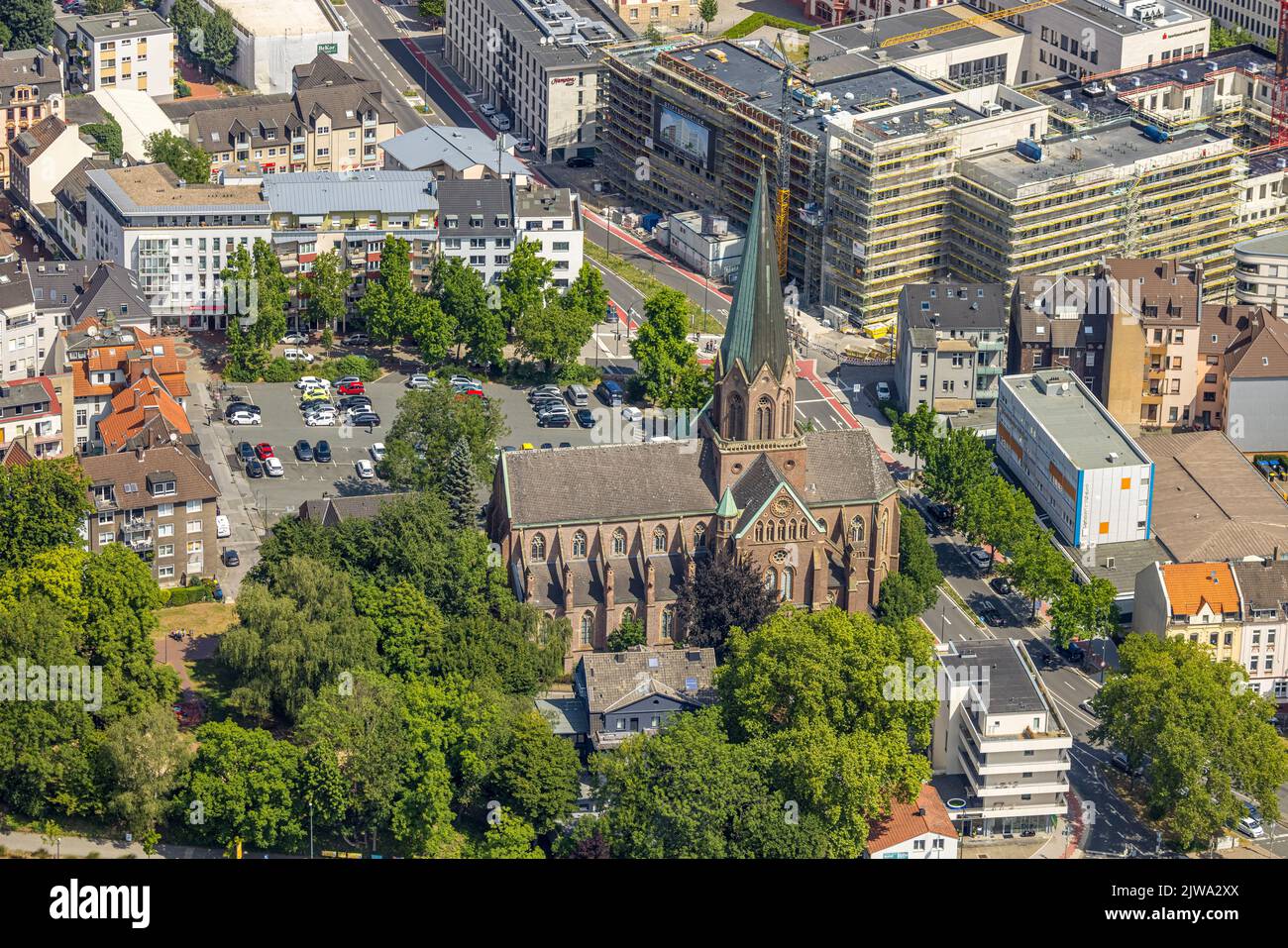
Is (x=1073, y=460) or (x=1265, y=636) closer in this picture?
(x=1265, y=636)

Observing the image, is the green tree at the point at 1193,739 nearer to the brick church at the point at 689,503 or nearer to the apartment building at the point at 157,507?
the brick church at the point at 689,503

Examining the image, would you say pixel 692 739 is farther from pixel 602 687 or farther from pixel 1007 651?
pixel 1007 651

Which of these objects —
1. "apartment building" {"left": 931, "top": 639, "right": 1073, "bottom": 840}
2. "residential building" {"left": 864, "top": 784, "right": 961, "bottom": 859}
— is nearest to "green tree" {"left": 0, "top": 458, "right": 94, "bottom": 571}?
"residential building" {"left": 864, "top": 784, "right": 961, "bottom": 859}

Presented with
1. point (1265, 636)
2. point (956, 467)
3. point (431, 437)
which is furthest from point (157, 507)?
point (1265, 636)

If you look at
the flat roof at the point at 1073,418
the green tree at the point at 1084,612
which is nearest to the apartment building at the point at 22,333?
the flat roof at the point at 1073,418

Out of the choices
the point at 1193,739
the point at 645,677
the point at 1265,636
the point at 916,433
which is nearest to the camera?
the point at 1193,739

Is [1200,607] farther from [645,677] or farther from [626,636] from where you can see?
[626,636]
